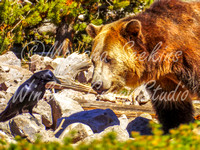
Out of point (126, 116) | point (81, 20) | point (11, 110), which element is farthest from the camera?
point (81, 20)

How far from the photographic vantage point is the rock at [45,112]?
4.49 m

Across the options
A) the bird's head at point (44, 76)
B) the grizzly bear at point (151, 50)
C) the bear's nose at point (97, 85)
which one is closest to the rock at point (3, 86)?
the bird's head at point (44, 76)

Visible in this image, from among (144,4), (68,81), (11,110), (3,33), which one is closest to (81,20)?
(144,4)

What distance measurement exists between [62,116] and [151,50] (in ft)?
5.58

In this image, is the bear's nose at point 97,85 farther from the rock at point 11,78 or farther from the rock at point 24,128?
the rock at point 11,78

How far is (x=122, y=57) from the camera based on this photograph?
349 centimetres

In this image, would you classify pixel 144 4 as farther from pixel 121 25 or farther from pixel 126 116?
pixel 121 25

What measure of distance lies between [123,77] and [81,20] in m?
7.52

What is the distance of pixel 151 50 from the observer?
353 cm

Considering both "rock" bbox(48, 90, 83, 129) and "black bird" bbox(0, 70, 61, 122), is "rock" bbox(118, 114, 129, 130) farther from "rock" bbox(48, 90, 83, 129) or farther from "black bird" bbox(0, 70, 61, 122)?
"black bird" bbox(0, 70, 61, 122)

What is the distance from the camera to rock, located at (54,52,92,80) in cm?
707

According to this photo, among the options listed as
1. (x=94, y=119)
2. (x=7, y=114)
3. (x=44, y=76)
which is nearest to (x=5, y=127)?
(x=7, y=114)

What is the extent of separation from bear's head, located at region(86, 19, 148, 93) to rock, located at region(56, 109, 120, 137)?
2.63ft

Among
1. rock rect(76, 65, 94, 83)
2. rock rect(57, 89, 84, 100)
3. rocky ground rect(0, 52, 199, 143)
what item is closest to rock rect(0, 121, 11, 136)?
rocky ground rect(0, 52, 199, 143)
